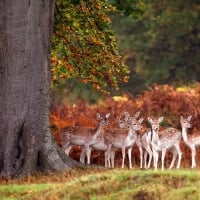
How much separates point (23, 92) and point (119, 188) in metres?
3.57

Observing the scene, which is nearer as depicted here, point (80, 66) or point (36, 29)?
point (36, 29)

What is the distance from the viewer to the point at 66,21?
20.5 m

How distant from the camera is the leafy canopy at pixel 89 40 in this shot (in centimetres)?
2048

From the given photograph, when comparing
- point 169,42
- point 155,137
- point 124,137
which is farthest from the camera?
point 169,42

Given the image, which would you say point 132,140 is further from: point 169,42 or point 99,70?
point 169,42

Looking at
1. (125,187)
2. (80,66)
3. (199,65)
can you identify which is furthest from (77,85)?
(125,187)

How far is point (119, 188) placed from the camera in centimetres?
1473

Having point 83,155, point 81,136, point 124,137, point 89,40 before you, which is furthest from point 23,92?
point 89,40

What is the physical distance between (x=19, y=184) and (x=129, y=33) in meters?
33.2

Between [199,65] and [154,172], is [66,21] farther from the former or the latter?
[199,65]

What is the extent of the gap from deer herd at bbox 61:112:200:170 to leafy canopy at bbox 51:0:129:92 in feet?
3.58

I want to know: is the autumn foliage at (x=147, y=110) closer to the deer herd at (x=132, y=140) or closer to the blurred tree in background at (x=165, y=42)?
the deer herd at (x=132, y=140)

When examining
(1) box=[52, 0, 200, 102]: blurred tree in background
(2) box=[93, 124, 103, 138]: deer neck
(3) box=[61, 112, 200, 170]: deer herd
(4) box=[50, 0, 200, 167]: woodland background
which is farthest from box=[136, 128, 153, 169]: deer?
(1) box=[52, 0, 200, 102]: blurred tree in background

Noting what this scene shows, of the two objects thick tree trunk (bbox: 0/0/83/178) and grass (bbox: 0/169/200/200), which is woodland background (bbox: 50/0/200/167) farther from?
grass (bbox: 0/169/200/200)
